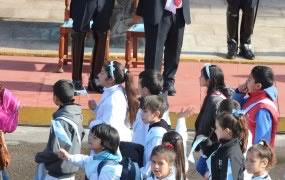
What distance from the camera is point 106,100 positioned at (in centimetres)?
768

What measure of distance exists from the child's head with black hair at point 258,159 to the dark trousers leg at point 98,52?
4.59 metres

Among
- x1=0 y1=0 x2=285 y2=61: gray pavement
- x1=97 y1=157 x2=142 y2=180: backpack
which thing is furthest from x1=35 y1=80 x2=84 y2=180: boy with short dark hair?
x1=0 y1=0 x2=285 y2=61: gray pavement

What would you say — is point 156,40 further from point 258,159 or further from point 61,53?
point 258,159

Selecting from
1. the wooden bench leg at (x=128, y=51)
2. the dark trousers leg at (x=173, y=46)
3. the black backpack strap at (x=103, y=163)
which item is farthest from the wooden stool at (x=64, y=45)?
the black backpack strap at (x=103, y=163)

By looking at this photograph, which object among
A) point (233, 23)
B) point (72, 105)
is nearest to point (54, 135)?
point (72, 105)

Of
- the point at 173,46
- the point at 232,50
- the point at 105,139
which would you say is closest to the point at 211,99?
the point at 105,139

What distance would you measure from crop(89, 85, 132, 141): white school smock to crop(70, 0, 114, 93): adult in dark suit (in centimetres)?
274

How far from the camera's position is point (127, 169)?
6473 millimetres

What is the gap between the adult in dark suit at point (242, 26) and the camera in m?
11.9

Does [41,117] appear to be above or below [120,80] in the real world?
below

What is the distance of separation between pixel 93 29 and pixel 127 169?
431cm

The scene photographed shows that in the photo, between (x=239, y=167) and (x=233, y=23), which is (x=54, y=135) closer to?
(x=239, y=167)

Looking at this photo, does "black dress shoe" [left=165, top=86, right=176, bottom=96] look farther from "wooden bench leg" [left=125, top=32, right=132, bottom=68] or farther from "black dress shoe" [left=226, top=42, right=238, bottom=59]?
"black dress shoe" [left=226, top=42, right=238, bottom=59]

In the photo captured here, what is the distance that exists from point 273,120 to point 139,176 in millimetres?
1519
